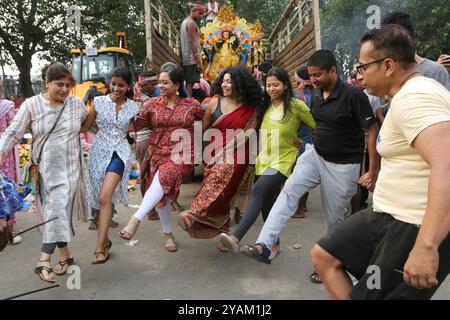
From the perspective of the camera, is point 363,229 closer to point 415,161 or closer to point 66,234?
point 415,161

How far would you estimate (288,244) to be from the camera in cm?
407

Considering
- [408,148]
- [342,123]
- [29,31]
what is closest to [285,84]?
[342,123]

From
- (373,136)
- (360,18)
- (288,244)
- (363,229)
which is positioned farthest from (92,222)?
(360,18)

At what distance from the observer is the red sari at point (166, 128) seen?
12.2ft

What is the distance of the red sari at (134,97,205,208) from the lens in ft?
12.2

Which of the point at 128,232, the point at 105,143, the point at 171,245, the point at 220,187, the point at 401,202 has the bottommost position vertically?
the point at 171,245

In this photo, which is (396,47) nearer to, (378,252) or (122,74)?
(378,252)

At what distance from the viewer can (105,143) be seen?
368 cm

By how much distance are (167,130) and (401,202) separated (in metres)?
2.43

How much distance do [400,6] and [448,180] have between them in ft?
61.0

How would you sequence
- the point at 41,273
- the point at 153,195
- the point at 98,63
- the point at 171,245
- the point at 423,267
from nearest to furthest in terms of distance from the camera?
1. the point at 423,267
2. the point at 41,273
3. the point at 153,195
4. the point at 171,245
5. the point at 98,63

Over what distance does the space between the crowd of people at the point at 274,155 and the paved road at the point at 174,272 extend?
0.57 feet

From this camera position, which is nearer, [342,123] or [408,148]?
[408,148]

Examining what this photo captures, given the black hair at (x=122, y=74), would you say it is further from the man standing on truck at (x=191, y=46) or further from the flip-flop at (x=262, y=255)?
the man standing on truck at (x=191, y=46)
